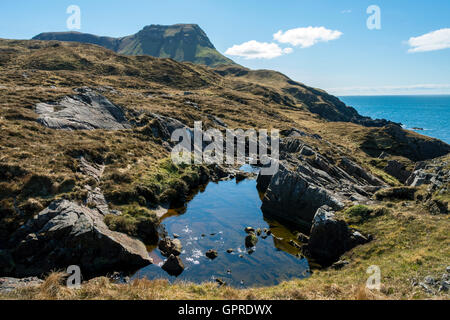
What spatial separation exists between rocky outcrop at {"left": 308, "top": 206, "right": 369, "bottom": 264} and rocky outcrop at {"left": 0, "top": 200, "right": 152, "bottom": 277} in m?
14.8

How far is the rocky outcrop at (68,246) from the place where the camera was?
17297 millimetres

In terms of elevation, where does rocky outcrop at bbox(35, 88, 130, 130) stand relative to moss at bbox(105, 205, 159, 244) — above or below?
above

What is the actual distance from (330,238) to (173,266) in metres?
13.7

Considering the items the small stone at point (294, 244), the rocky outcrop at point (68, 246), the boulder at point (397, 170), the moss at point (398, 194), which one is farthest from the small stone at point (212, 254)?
the boulder at point (397, 170)

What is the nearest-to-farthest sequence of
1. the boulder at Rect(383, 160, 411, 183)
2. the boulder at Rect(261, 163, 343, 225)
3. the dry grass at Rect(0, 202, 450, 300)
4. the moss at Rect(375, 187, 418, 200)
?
the dry grass at Rect(0, 202, 450, 300), the moss at Rect(375, 187, 418, 200), the boulder at Rect(261, 163, 343, 225), the boulder at Rect(383, 160, 411, 183)

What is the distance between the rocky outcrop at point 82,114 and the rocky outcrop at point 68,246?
23697 millimetres

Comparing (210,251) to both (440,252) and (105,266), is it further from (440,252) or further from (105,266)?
(440,252)

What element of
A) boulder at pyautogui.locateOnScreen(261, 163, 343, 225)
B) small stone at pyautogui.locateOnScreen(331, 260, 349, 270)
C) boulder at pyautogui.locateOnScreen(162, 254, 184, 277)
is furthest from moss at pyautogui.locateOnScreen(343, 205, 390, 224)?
boulder at pyautogui.locateOnScreen(162, 254, 184, 277)

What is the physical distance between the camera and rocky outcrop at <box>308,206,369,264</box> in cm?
2027

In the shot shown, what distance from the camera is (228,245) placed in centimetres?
2455

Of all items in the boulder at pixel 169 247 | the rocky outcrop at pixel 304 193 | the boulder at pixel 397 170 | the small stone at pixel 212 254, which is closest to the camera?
the boulder at pixel 169 247

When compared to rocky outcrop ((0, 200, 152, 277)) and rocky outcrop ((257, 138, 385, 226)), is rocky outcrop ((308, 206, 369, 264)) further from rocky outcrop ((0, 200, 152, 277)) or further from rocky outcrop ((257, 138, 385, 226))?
rocky outcrop ((0, 200, 152, 277))

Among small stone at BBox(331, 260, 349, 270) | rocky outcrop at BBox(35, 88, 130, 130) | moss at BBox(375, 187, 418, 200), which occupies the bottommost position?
small stone at BBox(331, 260, 349, 270)

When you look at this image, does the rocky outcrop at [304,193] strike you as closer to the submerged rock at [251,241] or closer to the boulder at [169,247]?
the submerged rock at [251,241]
